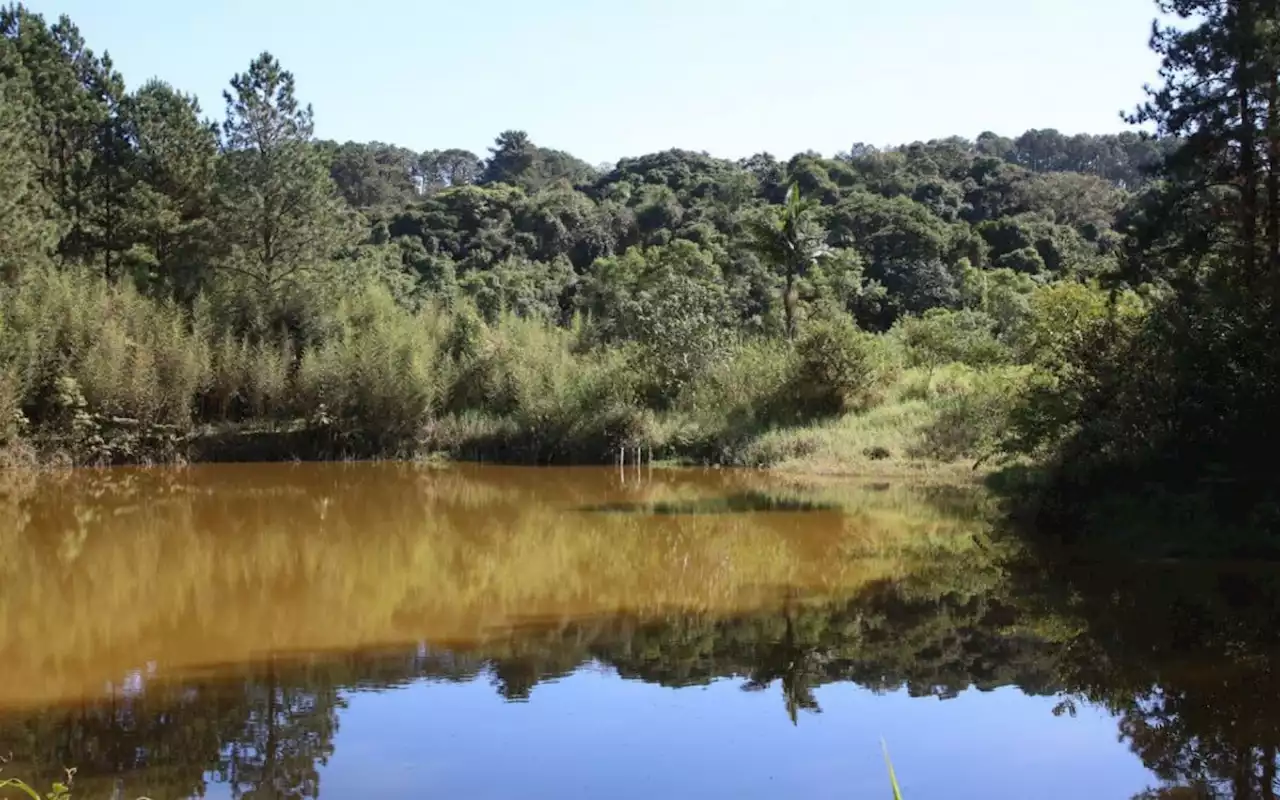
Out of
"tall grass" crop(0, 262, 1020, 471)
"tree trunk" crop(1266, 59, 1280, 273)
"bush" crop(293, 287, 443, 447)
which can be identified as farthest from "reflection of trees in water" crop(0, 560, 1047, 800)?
"bush" crop(293, 287, 443, 447)

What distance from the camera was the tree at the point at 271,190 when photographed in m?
25.4

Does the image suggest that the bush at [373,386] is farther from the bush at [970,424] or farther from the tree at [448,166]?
the tree at [448,166]

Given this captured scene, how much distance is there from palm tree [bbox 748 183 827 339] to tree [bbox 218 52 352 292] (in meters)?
10.4

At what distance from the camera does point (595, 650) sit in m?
8.44

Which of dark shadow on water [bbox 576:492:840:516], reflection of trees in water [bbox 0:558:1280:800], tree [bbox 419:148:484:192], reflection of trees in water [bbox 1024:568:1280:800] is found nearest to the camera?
reflection of trees in water [bbox 1024:568:1280:800]

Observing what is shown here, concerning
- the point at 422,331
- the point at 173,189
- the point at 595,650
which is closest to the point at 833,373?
the point at 422,331

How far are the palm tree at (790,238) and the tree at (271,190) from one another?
10.4m

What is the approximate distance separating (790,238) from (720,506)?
11.3 meters

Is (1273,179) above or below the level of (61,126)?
below

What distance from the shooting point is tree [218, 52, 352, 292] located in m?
25.4

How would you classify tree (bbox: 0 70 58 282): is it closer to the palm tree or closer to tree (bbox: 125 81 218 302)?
tree (bbox: 125 81 218 302)

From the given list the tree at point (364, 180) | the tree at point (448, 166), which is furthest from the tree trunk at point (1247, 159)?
the tree at point (448, 166)

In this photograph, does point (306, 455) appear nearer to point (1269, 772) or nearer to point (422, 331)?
point (422, 331)

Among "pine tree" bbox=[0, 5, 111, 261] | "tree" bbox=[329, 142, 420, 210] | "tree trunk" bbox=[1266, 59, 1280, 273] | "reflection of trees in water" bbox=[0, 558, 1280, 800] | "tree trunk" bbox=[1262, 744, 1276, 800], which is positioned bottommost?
"reflection of trees in water" bbox=[0, 558, 1280, 800]
